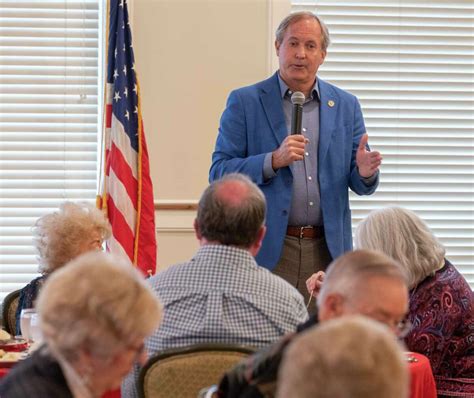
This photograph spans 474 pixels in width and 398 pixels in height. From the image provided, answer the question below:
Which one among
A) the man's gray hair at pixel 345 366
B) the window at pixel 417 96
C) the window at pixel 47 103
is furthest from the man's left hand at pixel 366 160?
the man's gray hair at pixel 345 366

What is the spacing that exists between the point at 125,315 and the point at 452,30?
4.60 m

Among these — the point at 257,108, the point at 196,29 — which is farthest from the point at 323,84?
the point at 196,29

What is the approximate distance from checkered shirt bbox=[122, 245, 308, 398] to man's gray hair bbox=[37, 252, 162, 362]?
87 cm

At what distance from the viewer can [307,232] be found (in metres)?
4.41

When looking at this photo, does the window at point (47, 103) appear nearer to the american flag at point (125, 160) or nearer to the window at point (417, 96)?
the american flag at point (125, 160)

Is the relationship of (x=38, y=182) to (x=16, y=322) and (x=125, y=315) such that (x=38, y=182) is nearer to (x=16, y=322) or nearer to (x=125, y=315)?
(x=16, y=322)

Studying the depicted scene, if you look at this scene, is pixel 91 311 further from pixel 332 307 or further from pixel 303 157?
pixel 303 157

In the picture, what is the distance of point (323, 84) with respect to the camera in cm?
462

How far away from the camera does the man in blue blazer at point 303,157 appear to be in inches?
171

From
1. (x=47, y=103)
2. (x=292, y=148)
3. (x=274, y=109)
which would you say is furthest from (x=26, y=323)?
(x=47, y=103)

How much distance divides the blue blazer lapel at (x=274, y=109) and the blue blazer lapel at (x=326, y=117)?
0.18 meters

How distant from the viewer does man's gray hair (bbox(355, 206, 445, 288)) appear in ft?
11.5

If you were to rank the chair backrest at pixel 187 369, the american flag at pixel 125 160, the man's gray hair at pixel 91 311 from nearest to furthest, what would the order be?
the man's gray hair at pixel 91 311 < the chair backrest at pixel 187 369 < the american flag at pixel 125 160

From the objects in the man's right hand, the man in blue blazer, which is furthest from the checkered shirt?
the man in blue blazer
